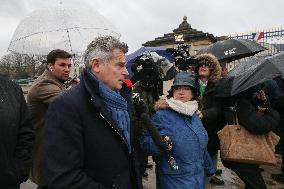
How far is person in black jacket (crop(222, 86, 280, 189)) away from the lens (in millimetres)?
3527

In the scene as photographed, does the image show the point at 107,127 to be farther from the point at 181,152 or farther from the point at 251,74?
the point at 251,74

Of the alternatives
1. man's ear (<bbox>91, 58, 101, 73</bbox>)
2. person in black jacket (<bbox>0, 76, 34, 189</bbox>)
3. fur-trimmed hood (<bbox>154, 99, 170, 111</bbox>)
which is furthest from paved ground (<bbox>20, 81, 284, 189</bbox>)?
man's ear (<bbox>91, 58, 101, 73</bbox>)

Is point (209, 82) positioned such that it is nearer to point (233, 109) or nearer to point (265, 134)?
point (233, 109)

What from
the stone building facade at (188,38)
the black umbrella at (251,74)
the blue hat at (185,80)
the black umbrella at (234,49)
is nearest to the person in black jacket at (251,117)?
the black umbrella at (251,74)

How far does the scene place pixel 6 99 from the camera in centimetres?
253

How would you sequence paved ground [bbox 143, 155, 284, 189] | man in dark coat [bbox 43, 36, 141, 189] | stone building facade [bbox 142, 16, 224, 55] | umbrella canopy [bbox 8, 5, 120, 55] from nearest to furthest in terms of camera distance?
1. man in dark coat [bbox 43, 36, 141, 189]
2. umbrella canopy [bbox 8, 5, 120, 55]
3. paved ground [bbox 143, 155, 284, 189]
4. stone building facade [bbox 142, 16, 224, 55]

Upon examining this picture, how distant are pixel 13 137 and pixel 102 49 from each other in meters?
0.96

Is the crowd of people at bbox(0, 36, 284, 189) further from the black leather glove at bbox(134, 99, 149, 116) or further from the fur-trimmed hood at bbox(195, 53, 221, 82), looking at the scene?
the fur-trimmed hood at bbox(195, 53, 221, 82)

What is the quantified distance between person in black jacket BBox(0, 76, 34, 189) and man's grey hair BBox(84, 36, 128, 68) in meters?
0.72

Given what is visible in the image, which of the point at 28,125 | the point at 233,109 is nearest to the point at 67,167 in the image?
the point at 28,125

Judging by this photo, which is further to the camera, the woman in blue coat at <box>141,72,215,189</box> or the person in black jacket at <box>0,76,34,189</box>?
the woman in blue coat at <box>141,72,215,189</box>

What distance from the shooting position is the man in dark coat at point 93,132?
1967mm

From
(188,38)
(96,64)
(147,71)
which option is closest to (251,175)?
(147,71)

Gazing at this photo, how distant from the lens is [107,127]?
2.10 m
